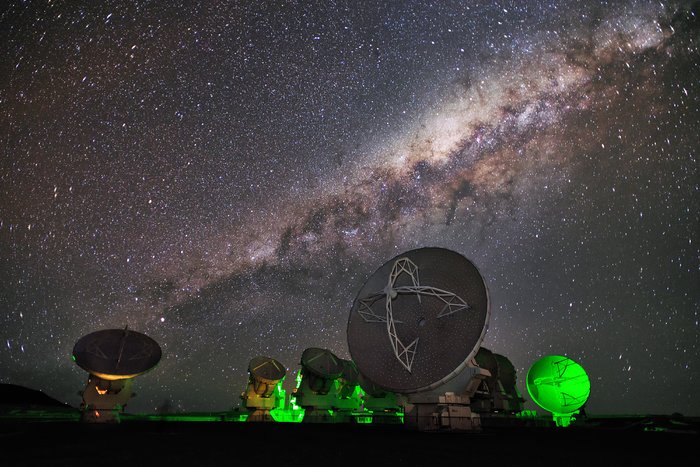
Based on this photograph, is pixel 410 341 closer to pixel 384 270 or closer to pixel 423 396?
pixel 423 396

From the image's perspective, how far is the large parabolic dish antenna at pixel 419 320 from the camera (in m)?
15.2

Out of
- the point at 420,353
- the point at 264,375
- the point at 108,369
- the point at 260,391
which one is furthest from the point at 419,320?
the point at 260,391

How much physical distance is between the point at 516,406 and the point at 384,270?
17.3m

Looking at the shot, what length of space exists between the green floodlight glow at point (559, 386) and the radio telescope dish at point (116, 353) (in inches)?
870

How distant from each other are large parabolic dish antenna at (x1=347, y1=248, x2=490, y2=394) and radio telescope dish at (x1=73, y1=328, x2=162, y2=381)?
1155 cm

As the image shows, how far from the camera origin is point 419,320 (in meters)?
16.8

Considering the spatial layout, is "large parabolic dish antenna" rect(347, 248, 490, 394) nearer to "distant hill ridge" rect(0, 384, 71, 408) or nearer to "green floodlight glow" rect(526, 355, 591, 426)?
"green floodlight glow" rect(526, 355, 591, 426)

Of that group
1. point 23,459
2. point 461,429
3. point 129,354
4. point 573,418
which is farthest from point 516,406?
point 23,459

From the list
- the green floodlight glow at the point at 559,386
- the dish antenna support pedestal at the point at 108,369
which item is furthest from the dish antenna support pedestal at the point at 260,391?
the green floodlight glow at the point at 559,386

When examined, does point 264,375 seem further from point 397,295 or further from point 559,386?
point 559,386

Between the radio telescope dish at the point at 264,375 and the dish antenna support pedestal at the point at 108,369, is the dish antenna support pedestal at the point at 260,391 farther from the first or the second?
the dish antenna support pedestal at the point at 108,369

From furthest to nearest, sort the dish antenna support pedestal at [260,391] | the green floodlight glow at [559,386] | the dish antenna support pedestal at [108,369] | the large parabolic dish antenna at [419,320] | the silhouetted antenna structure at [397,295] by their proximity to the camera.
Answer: the dish antenna support pedestal at [260,391] < the green floodlight glow at [559,386] < the dish antenna support pedestal at [108,369] < the silhouetted antenna structure at [397,295] < the large parabolic dish antenna at [419,320]

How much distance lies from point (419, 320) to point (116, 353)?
15535mm

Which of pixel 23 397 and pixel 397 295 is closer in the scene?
pixel 397 295
